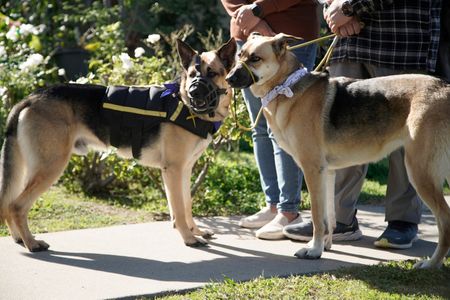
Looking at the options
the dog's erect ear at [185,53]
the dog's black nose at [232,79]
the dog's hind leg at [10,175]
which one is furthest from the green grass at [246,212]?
the dog's erect ear at [185,53]

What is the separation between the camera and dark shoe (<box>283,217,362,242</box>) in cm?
491

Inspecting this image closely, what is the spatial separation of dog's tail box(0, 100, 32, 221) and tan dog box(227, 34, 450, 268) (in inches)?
71.6

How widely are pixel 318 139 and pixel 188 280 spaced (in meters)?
1.37

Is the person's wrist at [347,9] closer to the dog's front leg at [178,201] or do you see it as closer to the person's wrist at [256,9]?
the person's wrist at [256,9]

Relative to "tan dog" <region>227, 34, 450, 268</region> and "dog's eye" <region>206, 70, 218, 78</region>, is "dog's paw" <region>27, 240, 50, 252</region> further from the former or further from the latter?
"tan dog" <region>227, 34, 450, 268</region>

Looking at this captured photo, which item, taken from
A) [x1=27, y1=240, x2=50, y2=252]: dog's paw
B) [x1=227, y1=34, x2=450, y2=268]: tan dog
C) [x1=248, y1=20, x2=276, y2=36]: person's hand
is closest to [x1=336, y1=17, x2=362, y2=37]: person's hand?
[x1=227, y1=34, x2=450, y2=268]: tan dog

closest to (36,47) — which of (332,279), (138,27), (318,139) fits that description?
(138,27)

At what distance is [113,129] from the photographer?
491 cm

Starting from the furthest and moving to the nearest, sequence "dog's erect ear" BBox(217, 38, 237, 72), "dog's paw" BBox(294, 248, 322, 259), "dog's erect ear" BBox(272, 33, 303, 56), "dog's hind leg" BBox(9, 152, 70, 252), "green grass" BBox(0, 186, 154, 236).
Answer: "green grass" BBox(0, 186, 154, 236) → "dog's erect ear" BBox(217, 38, 237, 72) → "dog's hind leg" BBox(9, 152, 70, 252) → "dog's paw" BBox(294, 248, 322, 259) → "dog's erect ear" BBox(272, 33, 303, 56)

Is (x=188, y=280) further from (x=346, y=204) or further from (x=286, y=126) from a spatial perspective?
(x=346, y=204)

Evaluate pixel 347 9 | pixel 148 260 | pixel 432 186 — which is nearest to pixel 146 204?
pixel 148 260

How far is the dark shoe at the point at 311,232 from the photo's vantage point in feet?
16.1

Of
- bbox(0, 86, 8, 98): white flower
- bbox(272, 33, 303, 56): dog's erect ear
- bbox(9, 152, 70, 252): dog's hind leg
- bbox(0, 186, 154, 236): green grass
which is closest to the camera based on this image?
bbox(272, 33, 303, 56): dog's erect ear

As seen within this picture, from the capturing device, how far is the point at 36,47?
934cm
